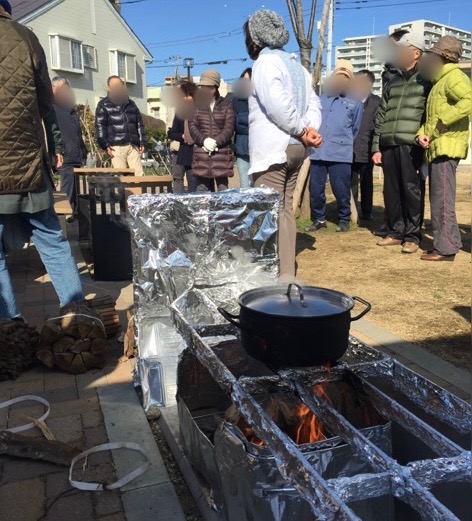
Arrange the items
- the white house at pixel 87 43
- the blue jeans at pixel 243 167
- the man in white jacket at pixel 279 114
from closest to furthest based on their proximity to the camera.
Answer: the man in white jacket at pixel 279 114 → the blue jeans at pixel 243 167 → the white house at pixel 87 43

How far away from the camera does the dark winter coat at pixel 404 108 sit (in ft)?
18.9

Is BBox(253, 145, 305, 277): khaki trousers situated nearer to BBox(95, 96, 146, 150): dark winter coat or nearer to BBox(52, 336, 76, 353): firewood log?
BBox(52, 336, 76, 353): firewood log

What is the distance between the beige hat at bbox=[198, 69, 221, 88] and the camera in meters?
6.62

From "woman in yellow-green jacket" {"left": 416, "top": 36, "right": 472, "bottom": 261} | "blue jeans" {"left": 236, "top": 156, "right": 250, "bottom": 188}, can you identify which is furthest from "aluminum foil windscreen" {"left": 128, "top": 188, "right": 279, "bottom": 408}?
"blue jeans" {"left": 236, "top": 156, "right": 250, "bottom": 188}

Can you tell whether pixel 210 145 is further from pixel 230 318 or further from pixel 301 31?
pixel 230 318

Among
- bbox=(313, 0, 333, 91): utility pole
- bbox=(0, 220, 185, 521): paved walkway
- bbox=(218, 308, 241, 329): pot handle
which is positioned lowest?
bbox=(0, 220, 185, 521): paved walkway

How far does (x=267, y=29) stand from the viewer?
3979 mm

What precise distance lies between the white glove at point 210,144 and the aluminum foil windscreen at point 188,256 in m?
3.43

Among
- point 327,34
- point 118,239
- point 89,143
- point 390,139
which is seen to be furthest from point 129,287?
point 89,143

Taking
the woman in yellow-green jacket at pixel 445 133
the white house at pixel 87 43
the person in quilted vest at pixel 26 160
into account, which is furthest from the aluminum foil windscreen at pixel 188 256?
the white house at pixel 87 43

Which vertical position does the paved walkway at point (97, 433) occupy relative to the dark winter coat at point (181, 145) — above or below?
below

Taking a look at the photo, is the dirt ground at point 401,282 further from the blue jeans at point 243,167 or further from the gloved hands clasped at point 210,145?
the gloved hands clasped at point 210,145

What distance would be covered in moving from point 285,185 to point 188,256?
5.79 ft

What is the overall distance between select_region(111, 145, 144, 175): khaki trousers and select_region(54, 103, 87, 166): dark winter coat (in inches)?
22.8
